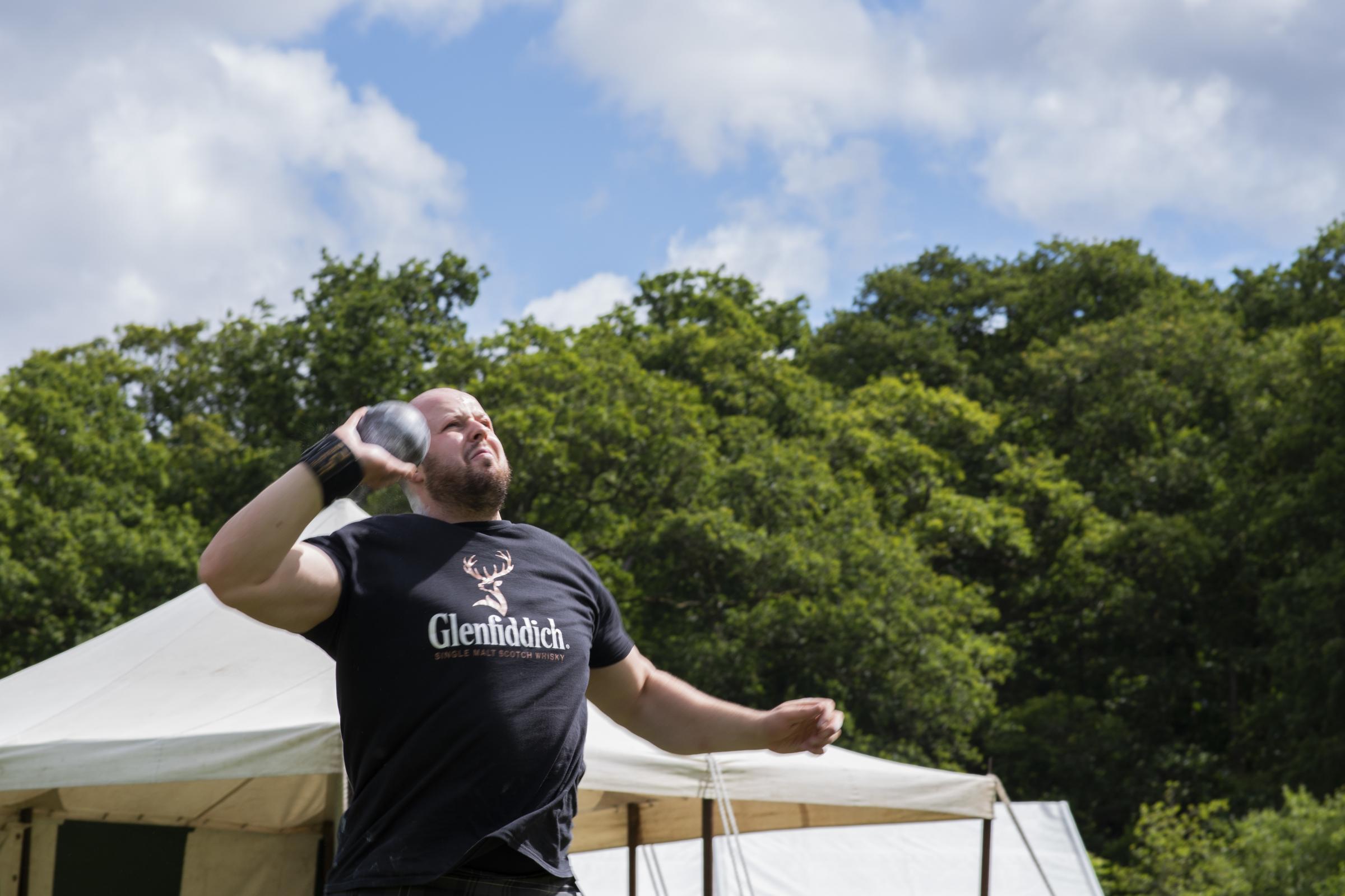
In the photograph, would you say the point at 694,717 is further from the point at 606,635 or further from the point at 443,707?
the point at 443,707

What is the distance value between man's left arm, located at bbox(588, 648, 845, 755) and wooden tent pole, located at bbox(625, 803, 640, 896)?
3690 millimetres

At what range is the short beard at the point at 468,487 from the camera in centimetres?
204

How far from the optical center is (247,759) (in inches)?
169

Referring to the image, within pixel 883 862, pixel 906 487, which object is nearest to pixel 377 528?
pixel 883 862

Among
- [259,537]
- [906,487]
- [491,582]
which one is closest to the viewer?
[259,537]

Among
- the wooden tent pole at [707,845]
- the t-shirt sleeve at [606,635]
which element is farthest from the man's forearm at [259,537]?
the wooden tent pole at [707,845]

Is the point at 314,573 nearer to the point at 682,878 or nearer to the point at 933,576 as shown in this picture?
the point at 682,878

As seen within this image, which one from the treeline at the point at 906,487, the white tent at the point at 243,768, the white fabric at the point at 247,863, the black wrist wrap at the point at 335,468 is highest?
the treeline at the point at 906,487

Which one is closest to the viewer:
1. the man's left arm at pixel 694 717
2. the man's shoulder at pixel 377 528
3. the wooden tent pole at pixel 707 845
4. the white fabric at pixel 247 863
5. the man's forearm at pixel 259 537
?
the man's forearm at pixel 259 537

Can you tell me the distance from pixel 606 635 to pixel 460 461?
358 mm

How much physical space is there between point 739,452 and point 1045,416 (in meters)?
7.45

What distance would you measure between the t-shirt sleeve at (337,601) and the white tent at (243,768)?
2517 mm

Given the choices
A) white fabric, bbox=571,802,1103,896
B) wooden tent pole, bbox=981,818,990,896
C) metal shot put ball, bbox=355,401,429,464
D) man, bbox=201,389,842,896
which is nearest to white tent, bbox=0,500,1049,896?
wooden tent pole, bbox=981,818,990,896

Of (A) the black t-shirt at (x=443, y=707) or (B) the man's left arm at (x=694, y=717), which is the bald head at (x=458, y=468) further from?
(B) the man's left arm at (x=694, y=717)
